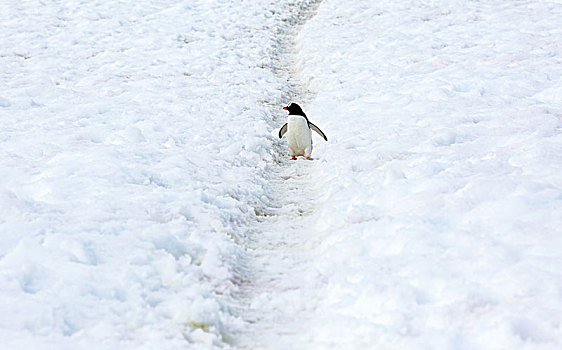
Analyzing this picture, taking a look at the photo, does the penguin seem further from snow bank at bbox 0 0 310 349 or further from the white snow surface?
snow bank at bbox 0 0 310 349

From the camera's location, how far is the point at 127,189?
5.60 metres

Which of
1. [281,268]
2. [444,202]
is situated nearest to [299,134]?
[444,202]

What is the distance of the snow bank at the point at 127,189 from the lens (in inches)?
141

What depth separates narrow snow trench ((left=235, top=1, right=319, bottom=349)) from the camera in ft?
12.3

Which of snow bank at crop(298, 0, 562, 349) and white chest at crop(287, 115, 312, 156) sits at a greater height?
snow bank at crop(298, 0, 562, 349)

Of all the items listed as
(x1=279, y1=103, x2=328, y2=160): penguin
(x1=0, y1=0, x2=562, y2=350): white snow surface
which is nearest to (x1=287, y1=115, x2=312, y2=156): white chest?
(x1=279, y1=103, x2=328, y2=160): penguin

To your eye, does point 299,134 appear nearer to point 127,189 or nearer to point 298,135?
point 298,135

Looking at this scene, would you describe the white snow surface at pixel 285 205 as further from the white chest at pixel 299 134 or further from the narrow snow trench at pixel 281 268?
the white chest at pixel 299 134

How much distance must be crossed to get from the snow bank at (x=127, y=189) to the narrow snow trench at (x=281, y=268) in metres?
0.17

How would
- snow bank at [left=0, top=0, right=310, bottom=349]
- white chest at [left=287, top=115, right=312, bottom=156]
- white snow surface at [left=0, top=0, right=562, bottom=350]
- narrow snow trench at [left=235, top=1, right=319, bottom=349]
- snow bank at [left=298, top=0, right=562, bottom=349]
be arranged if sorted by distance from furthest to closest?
1. white chest at [left=287, top=115, right=312, bottom=156]
2. narrow snow trench at [left=235, top=1, right=319, bottom=349]
3. snow bank at [left=0, top=0, right=310, bottom=349]
4. white snow surface at [left=0, top=0, right=562, bottom=350]
5. snow bank at [left=298, top=0, right=562, bottom=349]

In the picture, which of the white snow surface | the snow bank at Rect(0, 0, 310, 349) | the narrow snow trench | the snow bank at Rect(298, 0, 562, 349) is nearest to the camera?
the snow bank at Rect(298, 0, 562, 349)

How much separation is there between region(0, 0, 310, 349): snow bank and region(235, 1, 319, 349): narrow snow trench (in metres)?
0.17

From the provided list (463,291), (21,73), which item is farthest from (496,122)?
(21,73)

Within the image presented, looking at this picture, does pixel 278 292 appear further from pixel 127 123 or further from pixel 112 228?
pixel 127 123
